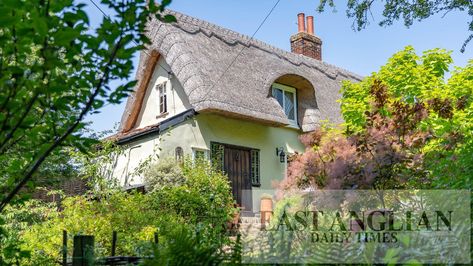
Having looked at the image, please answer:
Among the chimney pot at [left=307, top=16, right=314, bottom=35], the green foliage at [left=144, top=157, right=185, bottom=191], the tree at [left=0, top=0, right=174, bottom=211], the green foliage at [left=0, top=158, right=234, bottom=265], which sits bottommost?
the green foliage at [left=0, top=158, right=234, bottom=265]

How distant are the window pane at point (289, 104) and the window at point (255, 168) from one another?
2146 millimetres

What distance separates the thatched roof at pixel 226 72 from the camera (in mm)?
13125

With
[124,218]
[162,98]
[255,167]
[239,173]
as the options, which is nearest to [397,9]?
[124,218]

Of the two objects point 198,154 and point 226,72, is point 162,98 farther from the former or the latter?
point 198,154

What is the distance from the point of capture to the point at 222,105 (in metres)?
12.7

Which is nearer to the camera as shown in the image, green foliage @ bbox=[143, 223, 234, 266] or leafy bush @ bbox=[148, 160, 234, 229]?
green foliage @ bbox=[143, 223, 234, 266]

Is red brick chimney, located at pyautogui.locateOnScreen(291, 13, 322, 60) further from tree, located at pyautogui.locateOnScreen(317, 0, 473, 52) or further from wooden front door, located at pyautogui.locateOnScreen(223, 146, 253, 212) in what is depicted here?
tree, located at pyautogui.locateOnScreen(317, 0, 473, 52)

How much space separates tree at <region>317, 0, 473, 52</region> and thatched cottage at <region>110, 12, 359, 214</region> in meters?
4.44

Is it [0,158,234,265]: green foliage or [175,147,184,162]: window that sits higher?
[175,147,184,162]: window

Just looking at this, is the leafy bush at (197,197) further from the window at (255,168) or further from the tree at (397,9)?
the tree at (397,9)

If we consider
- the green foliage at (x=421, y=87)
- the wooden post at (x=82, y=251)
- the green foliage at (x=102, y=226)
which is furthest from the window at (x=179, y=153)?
the wooden post at (x=82, y=251)

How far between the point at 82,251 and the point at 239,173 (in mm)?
10783

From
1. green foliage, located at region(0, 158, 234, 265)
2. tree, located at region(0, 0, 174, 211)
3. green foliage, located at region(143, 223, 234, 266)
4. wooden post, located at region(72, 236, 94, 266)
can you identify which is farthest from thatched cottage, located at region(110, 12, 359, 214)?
green foliage, located at region(143, 223, 234, 266)

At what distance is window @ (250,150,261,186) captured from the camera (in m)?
14.2
